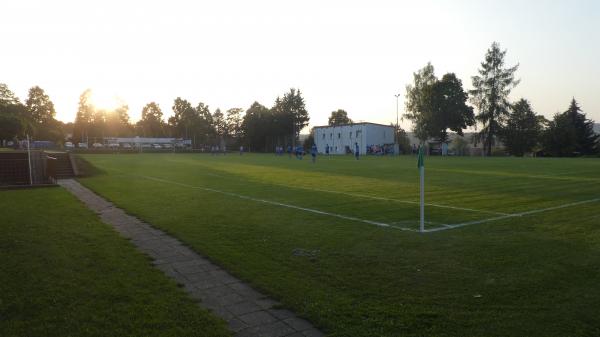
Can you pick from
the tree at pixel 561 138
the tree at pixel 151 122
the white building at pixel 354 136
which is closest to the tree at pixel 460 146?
the white building at pixel 354 136

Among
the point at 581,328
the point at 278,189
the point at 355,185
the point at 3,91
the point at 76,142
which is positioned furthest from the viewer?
the point at 76,142

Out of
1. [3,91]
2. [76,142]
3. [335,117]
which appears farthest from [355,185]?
[76,142]

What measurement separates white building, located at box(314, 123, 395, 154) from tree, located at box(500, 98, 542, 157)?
20.9m

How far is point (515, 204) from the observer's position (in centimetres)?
1206

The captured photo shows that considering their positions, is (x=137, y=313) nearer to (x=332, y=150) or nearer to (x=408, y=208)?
(x=408, y=208)

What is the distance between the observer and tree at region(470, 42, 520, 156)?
6862cm

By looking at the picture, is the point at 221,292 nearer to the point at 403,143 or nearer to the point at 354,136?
the point at 354,136

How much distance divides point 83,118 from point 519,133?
4119 inches

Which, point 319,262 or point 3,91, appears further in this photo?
point 3,91

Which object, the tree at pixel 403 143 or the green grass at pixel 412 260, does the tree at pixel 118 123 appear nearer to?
the tree at pixel 403 143

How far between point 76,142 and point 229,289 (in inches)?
4720

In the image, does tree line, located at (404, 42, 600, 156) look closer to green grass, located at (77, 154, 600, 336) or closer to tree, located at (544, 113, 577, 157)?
tree, located at (544, 113, 577, 157)

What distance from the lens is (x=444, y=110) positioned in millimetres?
71750

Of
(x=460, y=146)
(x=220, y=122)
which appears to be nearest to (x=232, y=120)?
(x=220, y=122)
